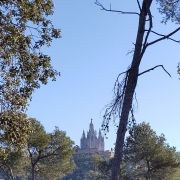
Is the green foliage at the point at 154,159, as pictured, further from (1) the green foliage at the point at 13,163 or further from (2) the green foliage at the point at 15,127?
(2) the green foliage at the point at 15,127

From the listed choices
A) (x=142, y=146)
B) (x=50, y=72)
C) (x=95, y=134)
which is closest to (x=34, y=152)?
(x=142, y=146)

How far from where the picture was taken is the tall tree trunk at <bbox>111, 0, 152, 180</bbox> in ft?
20.4

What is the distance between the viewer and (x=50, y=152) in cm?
3088

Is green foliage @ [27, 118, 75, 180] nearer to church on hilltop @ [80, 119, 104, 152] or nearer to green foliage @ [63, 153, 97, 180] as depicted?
green foliage @ [63, 153, 97, 180]

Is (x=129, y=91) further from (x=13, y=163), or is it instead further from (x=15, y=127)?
(x=13, y=163)

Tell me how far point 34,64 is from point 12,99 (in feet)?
3.55

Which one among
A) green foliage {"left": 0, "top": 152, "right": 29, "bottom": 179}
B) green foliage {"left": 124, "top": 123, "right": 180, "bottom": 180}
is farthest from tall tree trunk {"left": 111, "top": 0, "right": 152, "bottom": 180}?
green foliage {"left": 0, "top": 152, "right": 29, "bottom": 179}

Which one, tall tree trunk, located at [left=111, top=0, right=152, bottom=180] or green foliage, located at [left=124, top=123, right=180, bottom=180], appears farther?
green foliage, located at [left=124, top=123, right=180, bottom=180]

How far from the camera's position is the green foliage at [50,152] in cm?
2972

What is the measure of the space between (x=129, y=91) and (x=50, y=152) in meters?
25.2

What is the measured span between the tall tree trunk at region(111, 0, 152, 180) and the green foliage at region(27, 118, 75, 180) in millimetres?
23512

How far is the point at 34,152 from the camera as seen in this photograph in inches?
1179

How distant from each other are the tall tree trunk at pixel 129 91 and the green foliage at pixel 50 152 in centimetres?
2351

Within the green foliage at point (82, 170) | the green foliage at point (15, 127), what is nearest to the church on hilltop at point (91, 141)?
the green foliage at point (82, 170)
